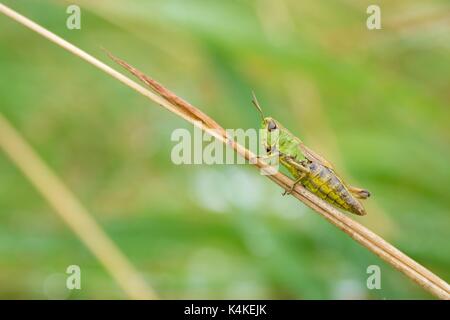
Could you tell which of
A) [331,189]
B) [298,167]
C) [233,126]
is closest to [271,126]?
[298,167]

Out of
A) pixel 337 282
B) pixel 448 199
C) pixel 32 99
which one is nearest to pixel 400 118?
pixel 448 199

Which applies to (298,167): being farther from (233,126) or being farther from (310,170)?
(233,126)

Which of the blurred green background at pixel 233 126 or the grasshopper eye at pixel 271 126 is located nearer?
the grasshopper eye at pixel 271 126

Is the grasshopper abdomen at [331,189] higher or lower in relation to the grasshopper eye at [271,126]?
lower

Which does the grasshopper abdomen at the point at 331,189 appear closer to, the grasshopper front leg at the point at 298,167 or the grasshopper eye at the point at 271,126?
the grasshopper front leg at the point at 298,167

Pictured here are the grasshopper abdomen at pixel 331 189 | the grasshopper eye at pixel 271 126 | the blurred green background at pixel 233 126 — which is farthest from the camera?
the blurred green background at pixel 233 126

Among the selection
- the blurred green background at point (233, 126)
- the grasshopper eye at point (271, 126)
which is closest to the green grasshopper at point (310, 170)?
the grasshopper eye at point (271, 126)
